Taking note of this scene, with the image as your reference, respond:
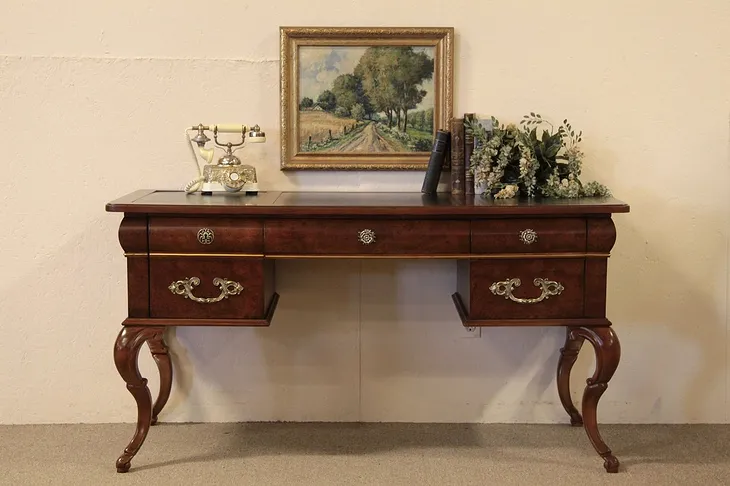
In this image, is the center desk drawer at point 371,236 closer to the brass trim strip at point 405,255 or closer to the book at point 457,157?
the brass trim strip at point 405,255

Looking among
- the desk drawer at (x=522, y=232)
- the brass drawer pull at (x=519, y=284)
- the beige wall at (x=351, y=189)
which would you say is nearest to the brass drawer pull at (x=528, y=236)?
the desk drawer at (x=522, y=232)

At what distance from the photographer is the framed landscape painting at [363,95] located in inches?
117

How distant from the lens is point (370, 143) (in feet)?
9.93

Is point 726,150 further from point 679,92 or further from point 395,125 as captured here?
point 395,125

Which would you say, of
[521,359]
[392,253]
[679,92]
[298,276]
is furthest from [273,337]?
[679,92]

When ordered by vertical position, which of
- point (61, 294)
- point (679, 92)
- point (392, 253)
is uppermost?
point (679, 92)

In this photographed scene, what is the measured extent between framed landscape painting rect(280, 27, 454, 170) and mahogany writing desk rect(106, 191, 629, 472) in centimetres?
46

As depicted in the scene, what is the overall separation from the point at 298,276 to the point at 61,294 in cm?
98

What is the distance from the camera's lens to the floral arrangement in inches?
108

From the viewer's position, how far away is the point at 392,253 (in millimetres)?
2564

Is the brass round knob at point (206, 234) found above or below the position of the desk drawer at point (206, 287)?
above

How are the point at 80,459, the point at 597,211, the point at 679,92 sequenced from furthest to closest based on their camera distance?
the point at 679,92, the point at 80,459, the point at 597,211

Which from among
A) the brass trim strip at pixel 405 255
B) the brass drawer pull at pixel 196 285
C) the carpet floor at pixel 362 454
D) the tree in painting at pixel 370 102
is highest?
the tree in painting at pixel 370 102

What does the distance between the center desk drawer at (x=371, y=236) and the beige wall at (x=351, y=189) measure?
1.75ft
